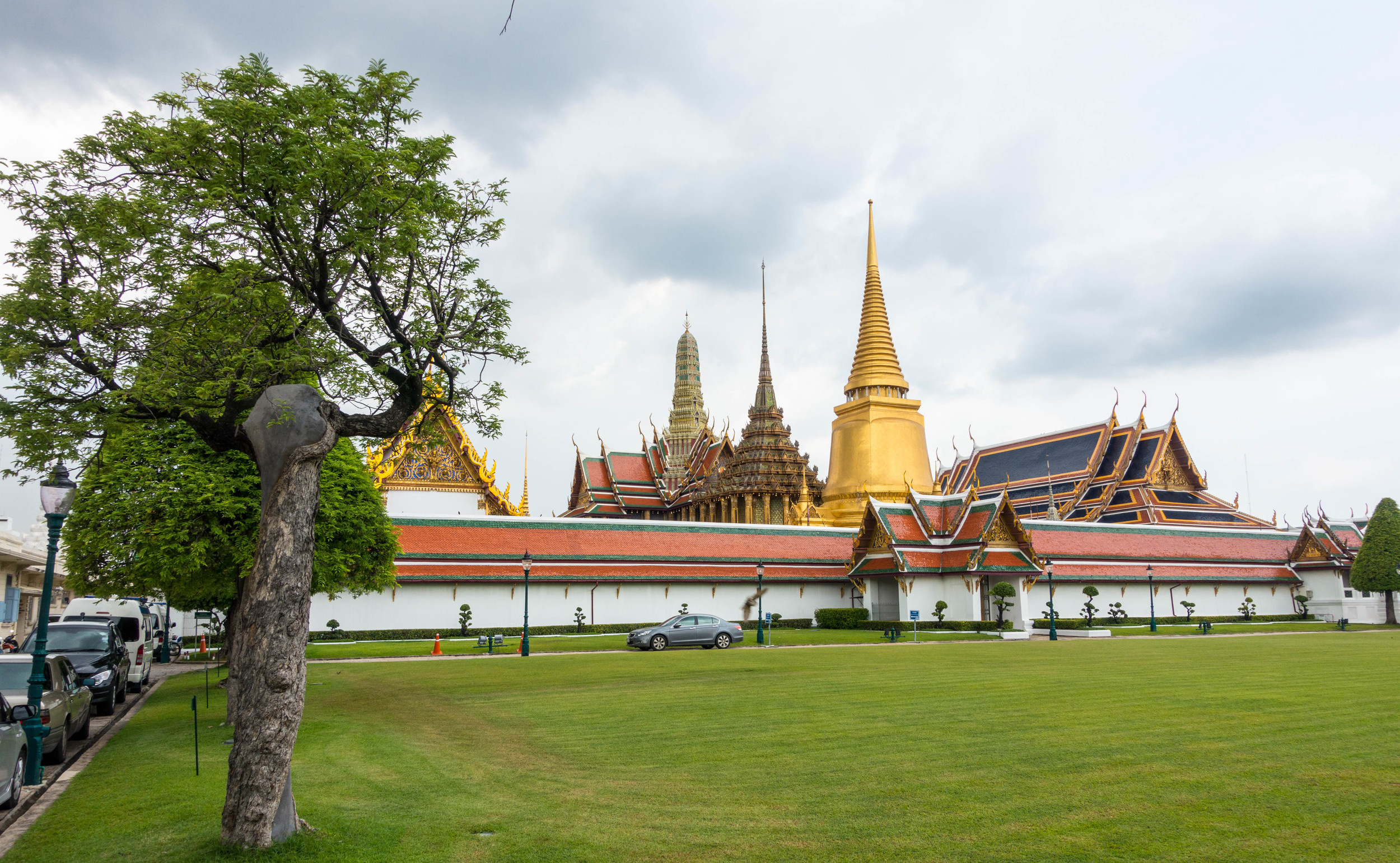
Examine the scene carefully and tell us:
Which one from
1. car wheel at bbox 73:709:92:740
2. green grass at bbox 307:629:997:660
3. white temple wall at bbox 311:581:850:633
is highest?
white temple wall at bbox 311:581:850:633

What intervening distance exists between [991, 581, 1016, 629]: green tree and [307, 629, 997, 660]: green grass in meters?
1.46

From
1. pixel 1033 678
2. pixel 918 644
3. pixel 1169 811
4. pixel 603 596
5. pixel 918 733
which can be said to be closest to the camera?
pixel 1169 811

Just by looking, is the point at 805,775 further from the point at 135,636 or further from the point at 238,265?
the point at 135,636

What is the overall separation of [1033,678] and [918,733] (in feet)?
24.8

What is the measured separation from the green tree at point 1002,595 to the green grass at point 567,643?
4.80 feet

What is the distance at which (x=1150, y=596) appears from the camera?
145 ft

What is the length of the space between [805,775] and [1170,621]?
42.9 meters

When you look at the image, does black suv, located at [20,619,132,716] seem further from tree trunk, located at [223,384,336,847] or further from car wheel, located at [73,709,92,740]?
tree trunk, located at [223,384,336,847]

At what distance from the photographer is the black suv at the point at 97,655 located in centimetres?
1656

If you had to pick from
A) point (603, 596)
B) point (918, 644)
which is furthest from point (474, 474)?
point (918, 644)

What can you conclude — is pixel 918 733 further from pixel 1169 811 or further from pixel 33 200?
pixel 33 200

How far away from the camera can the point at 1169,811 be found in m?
7.53

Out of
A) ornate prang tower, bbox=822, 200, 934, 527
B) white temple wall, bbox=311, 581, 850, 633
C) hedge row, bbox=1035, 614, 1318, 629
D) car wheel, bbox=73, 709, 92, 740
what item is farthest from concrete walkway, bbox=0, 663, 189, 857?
ornate prang tower, bbox=822, 200, 934, 527

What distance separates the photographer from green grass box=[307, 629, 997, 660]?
A: 2844 cm
